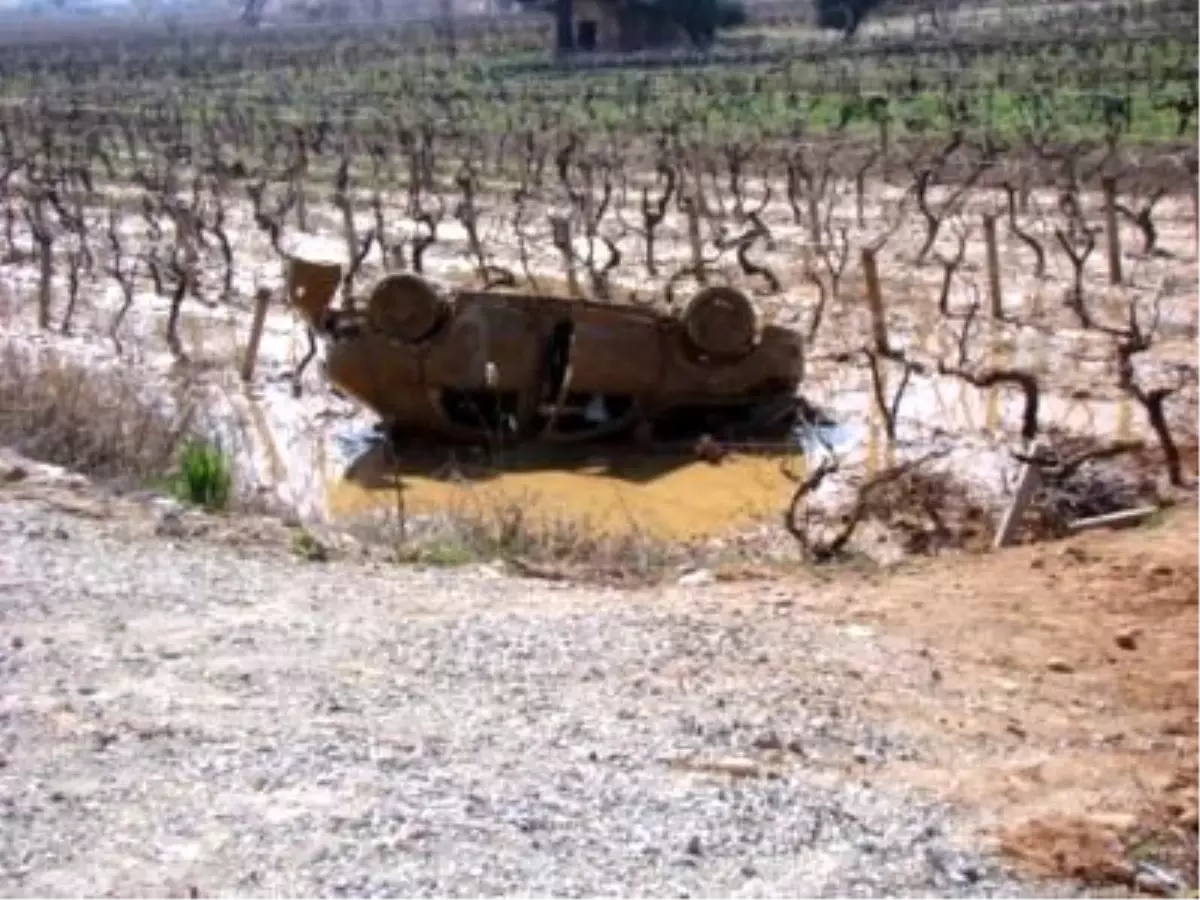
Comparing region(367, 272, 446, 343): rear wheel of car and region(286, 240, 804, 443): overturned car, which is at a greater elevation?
region(367, 272, 446, 343): rear wheel of car

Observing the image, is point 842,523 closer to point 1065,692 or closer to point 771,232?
point 1065,692

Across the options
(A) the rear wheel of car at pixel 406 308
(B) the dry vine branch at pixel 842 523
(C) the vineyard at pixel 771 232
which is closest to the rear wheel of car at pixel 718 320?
(C) the vineyard at pixel 771 232

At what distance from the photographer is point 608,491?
53.5 ft

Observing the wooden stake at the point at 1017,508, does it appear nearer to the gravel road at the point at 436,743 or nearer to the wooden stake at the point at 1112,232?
the gravel road at the point at 436,743

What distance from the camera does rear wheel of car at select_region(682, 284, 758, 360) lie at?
1697cm

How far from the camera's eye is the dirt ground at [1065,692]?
717cm

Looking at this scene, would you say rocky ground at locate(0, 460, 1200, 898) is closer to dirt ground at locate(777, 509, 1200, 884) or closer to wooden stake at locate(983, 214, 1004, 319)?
dirt ground at locate(777, 509, 1200, 884)

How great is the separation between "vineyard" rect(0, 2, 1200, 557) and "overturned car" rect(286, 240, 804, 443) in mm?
775

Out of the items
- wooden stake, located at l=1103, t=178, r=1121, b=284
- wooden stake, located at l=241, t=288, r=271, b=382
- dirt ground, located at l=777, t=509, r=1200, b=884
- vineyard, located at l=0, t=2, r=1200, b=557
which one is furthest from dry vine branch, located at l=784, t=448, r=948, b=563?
wooden stake, located at l=1103, t=178, r=1121, b=284

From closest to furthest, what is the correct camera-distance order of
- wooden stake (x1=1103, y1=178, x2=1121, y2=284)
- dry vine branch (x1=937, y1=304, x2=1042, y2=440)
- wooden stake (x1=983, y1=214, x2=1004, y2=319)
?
1. dry vine branch (x1=937, y1=304, x2=1042, y2=440)
2. wooden stake (x1=983, y1=214, x2=1004, y2=319)
3. wooden stake (x1=1103, y1=178, x2=1121, y2=284)

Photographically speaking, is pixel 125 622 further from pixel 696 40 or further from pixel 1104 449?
pixel 696 40

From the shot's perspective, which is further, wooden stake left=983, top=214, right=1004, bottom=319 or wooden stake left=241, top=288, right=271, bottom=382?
wooden stake left=983, top=214, right=1004, bottom=319

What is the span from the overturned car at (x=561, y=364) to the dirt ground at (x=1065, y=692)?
5.59 m

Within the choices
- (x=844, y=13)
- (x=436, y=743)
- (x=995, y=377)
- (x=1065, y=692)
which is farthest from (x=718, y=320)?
A: (x=844, y=13)
